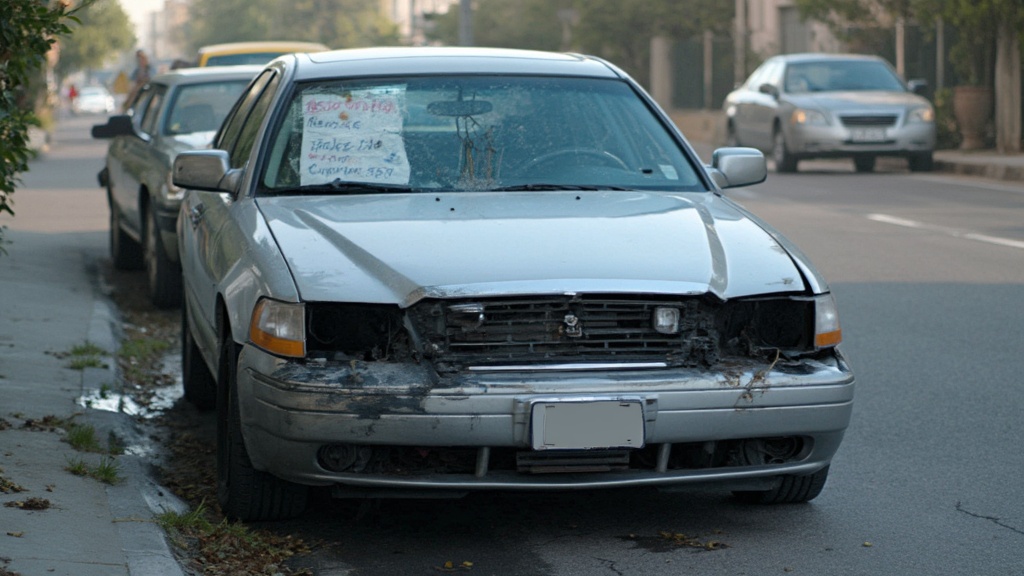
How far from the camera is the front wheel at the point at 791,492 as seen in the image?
5.33 metres

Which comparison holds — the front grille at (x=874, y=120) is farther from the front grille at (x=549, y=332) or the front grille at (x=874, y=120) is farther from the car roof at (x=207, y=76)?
the front grille at (x=549, y=332)

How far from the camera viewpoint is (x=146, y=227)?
10.8 meters

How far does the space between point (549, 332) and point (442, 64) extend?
1.90m

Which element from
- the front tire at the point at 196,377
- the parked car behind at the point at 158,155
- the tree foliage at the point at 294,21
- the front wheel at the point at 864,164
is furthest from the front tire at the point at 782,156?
the tree foliage at the point at 294,21

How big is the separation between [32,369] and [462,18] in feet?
99.0

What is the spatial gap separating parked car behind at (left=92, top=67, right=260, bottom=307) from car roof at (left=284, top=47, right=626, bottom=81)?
3.55 metres

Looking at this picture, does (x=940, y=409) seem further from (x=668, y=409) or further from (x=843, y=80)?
(x=843, y=80)

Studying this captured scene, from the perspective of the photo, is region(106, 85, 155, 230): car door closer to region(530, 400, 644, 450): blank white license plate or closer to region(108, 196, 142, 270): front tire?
region(108, 196, 142, 270): front tire

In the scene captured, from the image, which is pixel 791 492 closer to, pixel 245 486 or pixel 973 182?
pixel 245 486

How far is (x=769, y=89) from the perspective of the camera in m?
24.1

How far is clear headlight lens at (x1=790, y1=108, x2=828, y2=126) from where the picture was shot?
22.7 m

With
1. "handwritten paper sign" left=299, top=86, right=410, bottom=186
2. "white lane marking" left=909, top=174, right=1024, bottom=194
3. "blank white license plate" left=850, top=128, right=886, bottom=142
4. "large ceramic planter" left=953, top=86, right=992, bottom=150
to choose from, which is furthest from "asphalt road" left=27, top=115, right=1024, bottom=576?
"large ceramic planter" left=953, top=86, right=992, bottom=150

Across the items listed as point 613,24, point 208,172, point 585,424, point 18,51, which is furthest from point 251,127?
point 613,24

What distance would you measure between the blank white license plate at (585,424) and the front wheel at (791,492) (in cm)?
90
